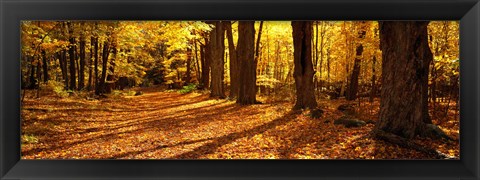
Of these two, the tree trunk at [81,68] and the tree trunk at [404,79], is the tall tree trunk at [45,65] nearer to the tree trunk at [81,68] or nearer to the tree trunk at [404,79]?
the tree trunk at [81,68]

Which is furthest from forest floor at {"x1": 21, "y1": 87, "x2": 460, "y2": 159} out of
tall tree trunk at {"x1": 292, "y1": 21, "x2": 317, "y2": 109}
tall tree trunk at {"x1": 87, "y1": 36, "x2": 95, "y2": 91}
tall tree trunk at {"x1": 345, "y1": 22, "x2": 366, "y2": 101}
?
tall tree trunk at {"x1": 87, "y1": 36, "x2": 95, "y2": 91}

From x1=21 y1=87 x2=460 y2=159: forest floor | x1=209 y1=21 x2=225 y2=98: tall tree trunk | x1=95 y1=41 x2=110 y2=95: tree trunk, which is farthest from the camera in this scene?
x1=209 y1=21 x2=225 y2=98: tall tree trunk

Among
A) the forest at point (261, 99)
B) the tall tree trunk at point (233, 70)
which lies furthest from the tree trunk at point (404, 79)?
the tall tree trunk at point (233, 70)

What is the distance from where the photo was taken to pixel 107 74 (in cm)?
1120

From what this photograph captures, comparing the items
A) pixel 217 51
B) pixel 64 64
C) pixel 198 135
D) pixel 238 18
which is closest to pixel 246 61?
pixel 217 51

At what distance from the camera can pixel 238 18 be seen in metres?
2.19

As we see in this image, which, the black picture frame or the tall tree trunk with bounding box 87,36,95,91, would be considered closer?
the black picture frame

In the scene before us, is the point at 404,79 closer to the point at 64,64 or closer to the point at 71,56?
the point at 64,64

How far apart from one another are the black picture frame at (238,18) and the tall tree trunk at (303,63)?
4.56 meters

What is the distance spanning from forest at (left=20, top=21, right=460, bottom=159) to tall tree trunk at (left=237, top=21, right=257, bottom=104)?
0.09 feet

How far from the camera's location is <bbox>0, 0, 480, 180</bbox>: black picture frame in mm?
2137

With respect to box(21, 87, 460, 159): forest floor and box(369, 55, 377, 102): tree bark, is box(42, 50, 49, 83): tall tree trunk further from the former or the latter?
box(369, 55, 377, 102): tree bark

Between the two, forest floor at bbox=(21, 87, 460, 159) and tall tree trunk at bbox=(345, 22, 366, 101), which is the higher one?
tall tree trunk at bbox=(345, 22, 366, 101)
